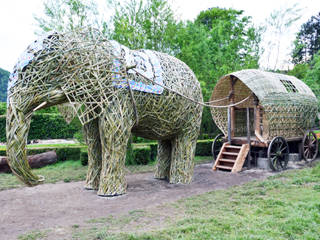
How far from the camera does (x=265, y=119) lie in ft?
28.4

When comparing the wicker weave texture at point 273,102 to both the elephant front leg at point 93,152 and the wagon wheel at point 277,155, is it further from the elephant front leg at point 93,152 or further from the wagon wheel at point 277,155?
the elephant front leg at point 93,152

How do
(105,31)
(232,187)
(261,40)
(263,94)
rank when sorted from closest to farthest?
(232,187)
(263,94)
(105,31)
(261,40)

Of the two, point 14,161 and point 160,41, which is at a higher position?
point 160,41

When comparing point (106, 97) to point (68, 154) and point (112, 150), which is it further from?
point (68, 154)

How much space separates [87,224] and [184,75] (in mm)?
3809

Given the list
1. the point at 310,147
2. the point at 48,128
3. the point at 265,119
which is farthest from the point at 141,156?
the point at 48,128

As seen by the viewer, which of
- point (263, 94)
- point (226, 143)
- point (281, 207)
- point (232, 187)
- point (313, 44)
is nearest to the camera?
point (281, 207)

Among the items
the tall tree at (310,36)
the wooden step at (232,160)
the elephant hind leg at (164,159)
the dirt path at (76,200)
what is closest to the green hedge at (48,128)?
the wooden step at (232,160)

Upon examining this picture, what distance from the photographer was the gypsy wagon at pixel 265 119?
8570 mm

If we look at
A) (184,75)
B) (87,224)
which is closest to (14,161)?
(87,224)

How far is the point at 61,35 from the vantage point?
16.3 feet

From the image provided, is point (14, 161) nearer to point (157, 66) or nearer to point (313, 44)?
point (157, 66)

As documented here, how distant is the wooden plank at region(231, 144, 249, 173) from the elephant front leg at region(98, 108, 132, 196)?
13.2ft

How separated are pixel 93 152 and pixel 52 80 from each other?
6.67 ft
